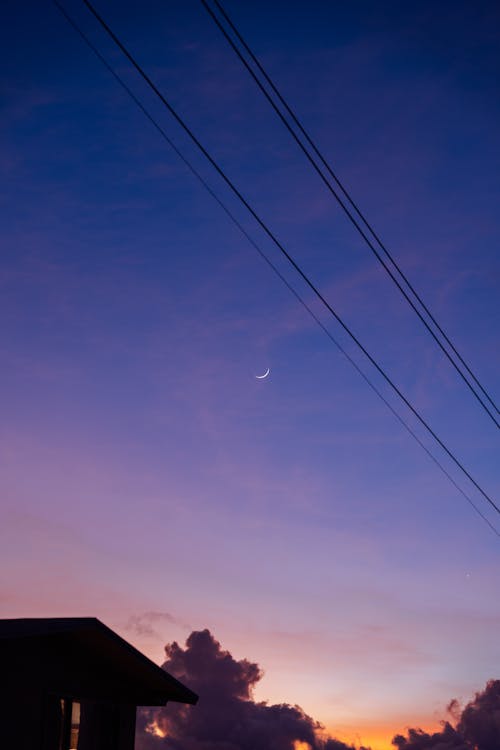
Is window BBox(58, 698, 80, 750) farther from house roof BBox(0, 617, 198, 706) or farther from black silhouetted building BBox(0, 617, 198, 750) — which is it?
house roof BBox(0, 617, 198, 706)

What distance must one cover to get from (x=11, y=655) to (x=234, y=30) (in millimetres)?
9038

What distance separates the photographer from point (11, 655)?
34.9 ft

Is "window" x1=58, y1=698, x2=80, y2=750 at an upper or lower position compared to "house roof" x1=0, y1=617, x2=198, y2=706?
lower

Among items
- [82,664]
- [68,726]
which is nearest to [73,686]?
[82,664]

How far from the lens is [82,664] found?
12.5 meters

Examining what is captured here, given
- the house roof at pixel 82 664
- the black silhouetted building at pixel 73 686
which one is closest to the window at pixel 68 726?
the black silhouetted building at pixel 73 686

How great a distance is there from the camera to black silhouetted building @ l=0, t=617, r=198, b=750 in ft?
34.4

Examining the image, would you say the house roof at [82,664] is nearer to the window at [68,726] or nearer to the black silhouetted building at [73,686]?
the black silhouetted building at [73,686]

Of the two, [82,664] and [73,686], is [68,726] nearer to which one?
[73,686]

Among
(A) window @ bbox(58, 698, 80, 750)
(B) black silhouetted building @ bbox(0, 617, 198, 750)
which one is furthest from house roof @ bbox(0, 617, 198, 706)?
(A) window @ bbox(58, 698, 80, 750)

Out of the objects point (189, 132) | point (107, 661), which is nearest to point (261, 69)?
point (189, 132)

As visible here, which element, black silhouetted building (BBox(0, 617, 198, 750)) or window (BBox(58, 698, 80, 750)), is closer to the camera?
black silhouetted building (BBox(0, 617, 198, 750))

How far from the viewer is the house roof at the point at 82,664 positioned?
34.7 ft

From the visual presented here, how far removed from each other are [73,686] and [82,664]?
1.54 feet
